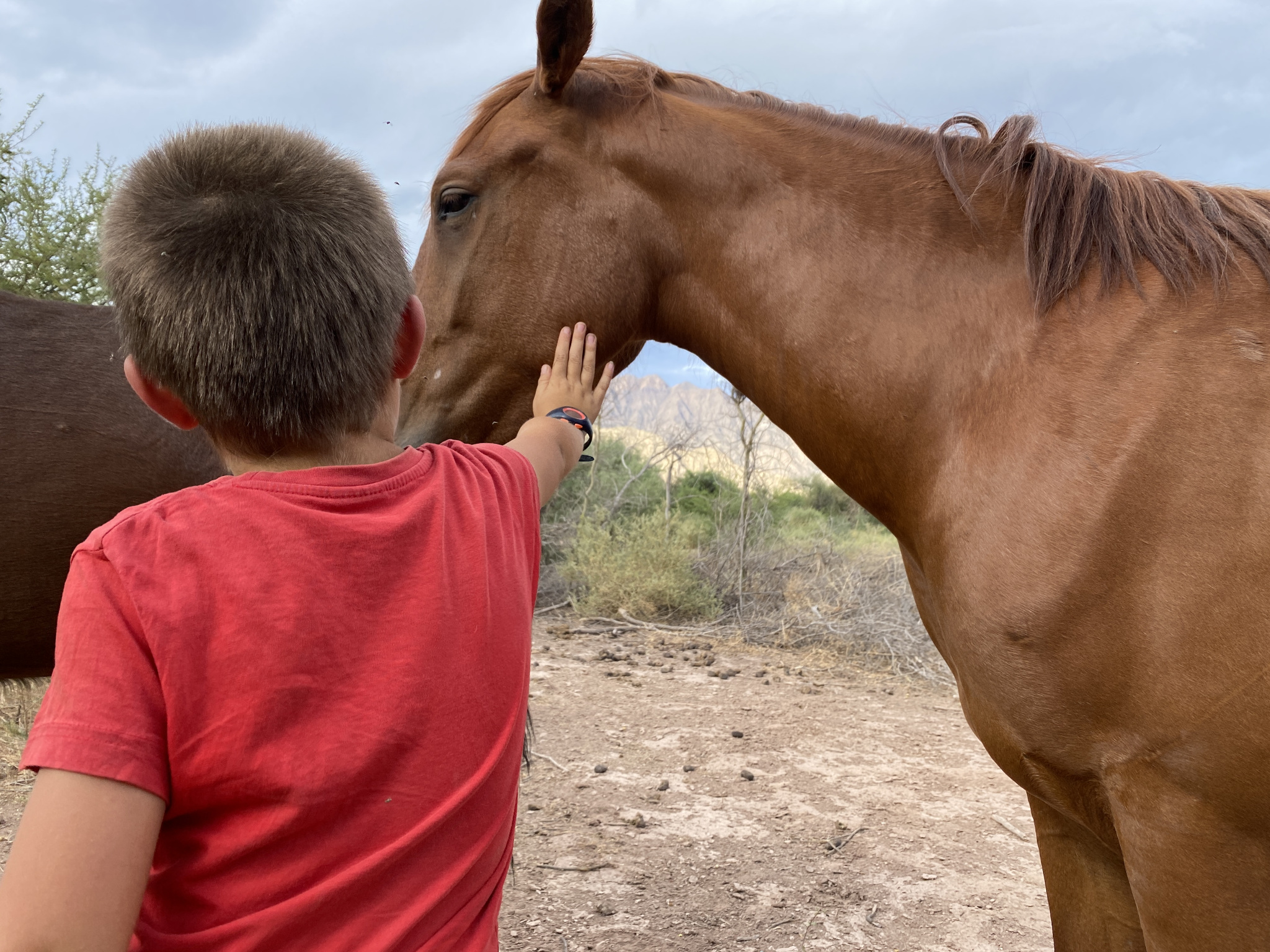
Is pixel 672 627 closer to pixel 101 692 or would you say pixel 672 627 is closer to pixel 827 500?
pixel 101 692

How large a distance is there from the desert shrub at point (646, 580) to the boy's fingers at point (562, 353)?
252 inches

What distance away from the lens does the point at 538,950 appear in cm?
291

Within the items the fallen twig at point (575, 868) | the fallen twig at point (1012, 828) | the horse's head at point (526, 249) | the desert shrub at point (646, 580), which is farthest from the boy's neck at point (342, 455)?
the desert shrub at point (646, 580)

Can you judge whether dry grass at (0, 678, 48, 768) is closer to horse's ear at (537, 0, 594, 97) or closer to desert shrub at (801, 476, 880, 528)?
horse's ear at (537, 0, 594, 97)

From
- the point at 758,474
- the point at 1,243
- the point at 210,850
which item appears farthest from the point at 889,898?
the point at 758,474

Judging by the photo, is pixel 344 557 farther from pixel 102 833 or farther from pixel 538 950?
pixel 538 950

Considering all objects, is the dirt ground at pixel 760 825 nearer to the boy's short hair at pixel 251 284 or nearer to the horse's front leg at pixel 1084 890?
the horse's front leg at pixel 1084 890

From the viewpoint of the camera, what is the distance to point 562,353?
68.6 inches

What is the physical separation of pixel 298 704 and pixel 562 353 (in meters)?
1.07

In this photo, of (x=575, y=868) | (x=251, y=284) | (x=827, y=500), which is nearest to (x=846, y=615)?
(x=575, y=868)

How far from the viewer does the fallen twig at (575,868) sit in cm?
347

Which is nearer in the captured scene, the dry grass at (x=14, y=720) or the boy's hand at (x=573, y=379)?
the boy's hand at (x=573, y=379)

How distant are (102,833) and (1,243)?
6435 mm

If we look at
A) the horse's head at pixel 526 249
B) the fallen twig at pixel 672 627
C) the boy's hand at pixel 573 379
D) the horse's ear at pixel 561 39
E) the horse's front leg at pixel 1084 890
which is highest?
the horse's ear at pixel 561 39
